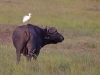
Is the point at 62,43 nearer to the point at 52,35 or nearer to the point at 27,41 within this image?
the point at 52,35

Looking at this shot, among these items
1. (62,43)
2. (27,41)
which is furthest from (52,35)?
(62,43)

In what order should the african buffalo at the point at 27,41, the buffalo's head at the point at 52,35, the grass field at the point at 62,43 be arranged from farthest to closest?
the buffalo's head at the point at 52,35
the african buffalo at the point at 27,41
the grass field at the point at 62,43

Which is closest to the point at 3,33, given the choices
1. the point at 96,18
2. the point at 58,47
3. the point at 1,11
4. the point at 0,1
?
the point at 58,47

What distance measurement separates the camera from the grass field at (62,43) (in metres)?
7.55

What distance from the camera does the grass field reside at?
7.55m

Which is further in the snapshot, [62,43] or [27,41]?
[62,43]

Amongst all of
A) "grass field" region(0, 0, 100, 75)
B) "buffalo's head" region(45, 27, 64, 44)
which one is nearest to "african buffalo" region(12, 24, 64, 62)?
"grass field" region(0, 0, 100, 75)

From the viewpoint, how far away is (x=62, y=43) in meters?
14.6

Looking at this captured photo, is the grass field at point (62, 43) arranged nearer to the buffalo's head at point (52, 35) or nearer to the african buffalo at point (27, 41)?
the african buffalo at point (27, 41)

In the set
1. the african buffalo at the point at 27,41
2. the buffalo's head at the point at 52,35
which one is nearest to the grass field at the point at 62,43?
the african buffalo at the point at 27,41

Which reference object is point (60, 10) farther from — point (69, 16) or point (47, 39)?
point (47, 39)

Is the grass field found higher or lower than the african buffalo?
lower

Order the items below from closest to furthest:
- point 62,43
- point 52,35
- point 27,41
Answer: point 27,41, point 52,35, point 62,43

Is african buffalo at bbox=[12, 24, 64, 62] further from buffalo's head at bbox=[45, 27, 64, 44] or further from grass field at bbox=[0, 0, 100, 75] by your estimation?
buffalo's head at bbox=[45, 27, 64, 44]
